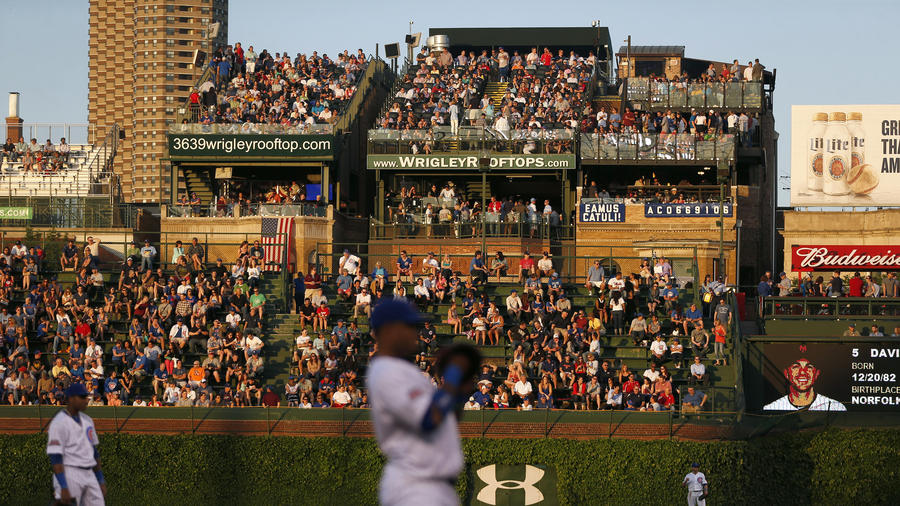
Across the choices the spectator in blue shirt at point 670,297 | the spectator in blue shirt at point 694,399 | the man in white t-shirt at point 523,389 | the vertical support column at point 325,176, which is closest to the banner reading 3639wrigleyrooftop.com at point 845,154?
the spectator in blue shirt at point 670,297

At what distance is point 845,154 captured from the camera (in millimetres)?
45156

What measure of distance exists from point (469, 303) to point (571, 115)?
57.1ft

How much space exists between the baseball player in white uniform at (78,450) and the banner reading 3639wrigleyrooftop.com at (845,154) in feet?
114

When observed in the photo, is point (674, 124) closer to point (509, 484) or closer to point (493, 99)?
point (493, 99)

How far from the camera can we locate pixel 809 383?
32031 mm

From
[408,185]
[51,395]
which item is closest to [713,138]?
[408,185]

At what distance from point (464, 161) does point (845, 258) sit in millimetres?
13476

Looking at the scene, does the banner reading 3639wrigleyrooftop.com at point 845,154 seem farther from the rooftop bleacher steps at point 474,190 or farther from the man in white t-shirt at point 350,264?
the man in white t-shirt at point 350,264

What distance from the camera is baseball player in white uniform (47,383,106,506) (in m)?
13.7

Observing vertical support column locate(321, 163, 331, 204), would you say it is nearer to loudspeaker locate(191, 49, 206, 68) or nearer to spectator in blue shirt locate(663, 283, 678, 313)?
loudspeaker locate(191, 49, 206, 68)

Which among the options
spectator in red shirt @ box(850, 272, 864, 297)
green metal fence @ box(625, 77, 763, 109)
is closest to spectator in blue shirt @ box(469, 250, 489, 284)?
spectator in red shirt @ box(850, 272, 864, 297)

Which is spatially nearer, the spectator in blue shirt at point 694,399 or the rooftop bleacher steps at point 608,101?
the spectator in blue shirt at point 694,399

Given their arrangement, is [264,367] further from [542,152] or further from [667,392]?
[542,152]

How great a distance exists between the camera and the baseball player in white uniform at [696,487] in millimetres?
23922
